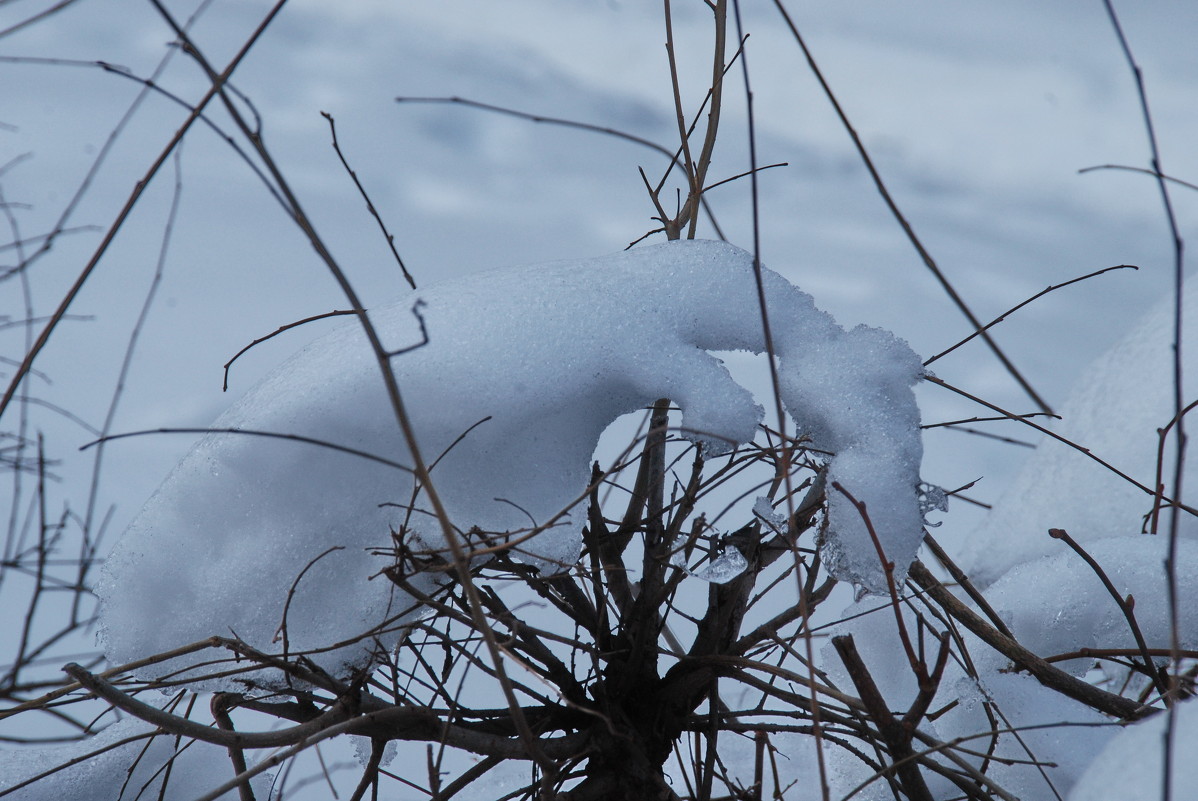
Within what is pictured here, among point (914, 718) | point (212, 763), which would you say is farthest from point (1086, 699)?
point (212, 763)

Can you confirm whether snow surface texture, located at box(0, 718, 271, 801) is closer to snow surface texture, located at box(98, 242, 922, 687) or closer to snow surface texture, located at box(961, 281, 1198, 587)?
snow surface texture, located at box(98, 242, 922, 687)

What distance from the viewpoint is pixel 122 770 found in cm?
79

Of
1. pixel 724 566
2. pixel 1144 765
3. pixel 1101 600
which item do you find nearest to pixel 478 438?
pixel 724 566

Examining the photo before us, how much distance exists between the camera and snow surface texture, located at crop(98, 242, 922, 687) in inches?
22.3

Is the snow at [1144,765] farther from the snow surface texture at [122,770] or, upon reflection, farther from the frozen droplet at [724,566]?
the snow surface texture at [122,770]

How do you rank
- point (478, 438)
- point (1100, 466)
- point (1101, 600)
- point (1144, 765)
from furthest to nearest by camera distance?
point (1100, 466) → point (1101, 600) → point (478, 438) → point (1144, 765)

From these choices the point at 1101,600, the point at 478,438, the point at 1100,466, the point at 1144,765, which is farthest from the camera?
the point at 1100,466

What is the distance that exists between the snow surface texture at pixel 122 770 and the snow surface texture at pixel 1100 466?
0.84 m

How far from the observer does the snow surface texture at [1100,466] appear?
3.22ft

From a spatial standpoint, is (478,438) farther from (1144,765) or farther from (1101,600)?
(1101,600)

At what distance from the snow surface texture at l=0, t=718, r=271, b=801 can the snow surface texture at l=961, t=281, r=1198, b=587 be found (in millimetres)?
844

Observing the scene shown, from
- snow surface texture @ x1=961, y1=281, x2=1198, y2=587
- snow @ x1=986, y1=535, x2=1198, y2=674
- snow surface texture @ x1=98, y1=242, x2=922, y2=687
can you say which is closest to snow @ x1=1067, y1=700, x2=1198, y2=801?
snow surface texture @ x1=98, y1=242, x2=922, y2=687

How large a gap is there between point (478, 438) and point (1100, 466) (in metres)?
0.79

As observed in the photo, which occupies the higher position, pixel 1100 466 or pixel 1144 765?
pixel 1100 466
